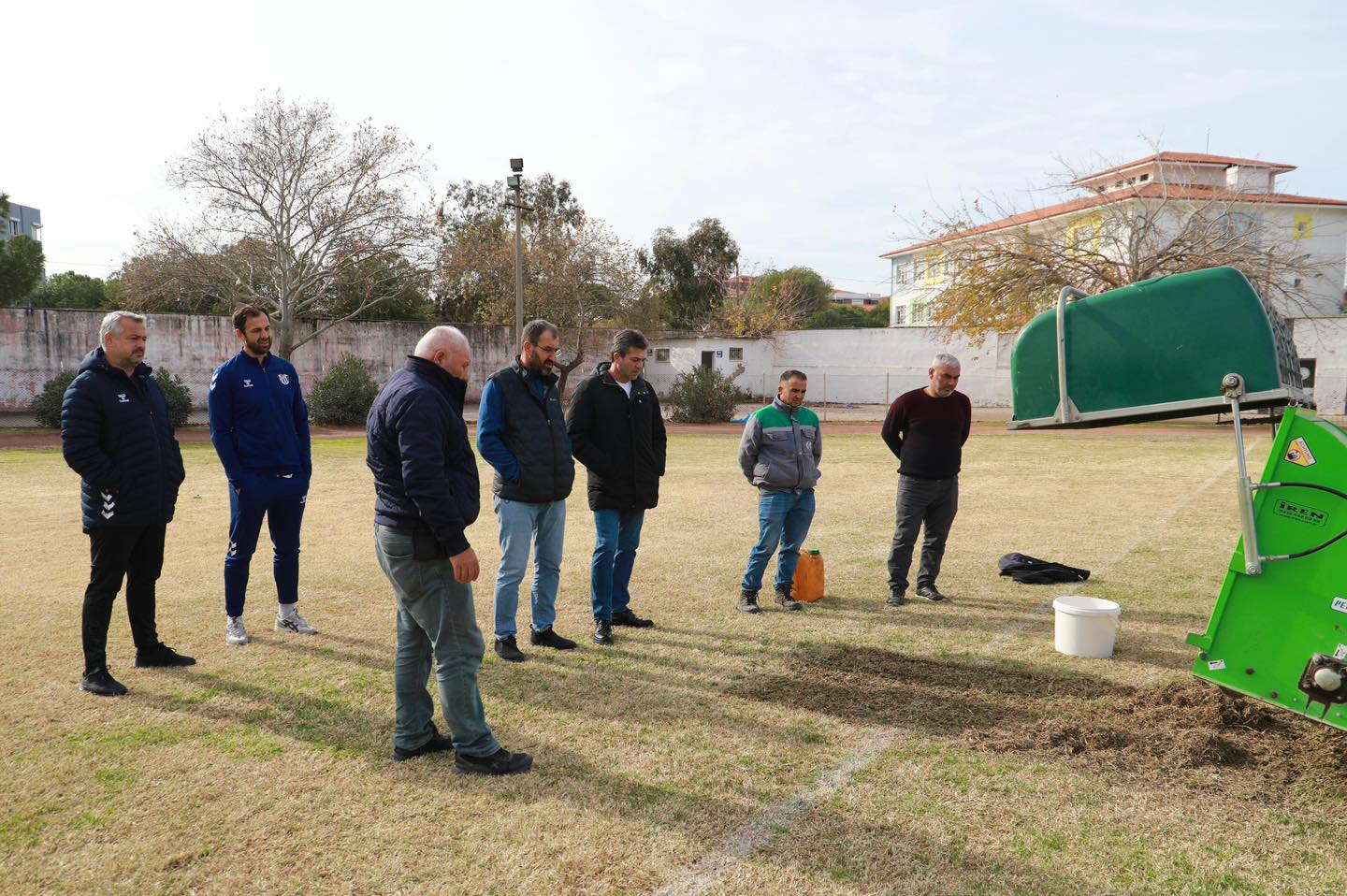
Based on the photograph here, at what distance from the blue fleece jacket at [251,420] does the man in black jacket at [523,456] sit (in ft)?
4.12

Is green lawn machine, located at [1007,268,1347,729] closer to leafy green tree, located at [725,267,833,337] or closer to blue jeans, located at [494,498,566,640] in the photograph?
blue jeans, located at [494,498,566,640]

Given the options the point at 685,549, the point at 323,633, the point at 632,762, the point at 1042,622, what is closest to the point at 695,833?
the point at 632,762

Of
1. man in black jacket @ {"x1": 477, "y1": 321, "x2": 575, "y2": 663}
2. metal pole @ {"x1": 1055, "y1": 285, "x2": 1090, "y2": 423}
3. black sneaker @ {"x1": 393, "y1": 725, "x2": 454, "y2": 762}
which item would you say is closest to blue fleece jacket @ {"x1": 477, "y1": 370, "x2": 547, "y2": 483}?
man in black jacket @ {"x1": 477, "y1": 321, "x2": 575, "y2": 663}

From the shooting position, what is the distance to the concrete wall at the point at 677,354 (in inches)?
1092

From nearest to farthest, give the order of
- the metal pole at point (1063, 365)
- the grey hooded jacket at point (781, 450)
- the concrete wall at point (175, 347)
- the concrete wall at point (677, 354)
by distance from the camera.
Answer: the metal pole at point (1063, 365), the grey hooded jacket at point (781, 450), the concrete wall at point (175, 347), the concrete wall at point (677, 354)

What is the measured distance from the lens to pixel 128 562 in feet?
16.0

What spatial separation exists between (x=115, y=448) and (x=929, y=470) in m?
5.37

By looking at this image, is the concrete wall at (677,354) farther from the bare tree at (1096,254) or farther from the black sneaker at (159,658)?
the black sneaker at (159,658)

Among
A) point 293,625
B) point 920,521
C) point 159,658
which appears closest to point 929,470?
point 920,521

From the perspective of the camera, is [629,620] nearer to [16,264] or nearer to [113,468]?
[113,468]

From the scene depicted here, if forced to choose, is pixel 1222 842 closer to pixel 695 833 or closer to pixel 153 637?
pixel 695 833

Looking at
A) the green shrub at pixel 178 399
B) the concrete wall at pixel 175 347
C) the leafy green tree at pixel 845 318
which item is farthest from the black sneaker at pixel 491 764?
the leafy green tree at pixel 845 318

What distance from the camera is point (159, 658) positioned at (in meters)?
5.09

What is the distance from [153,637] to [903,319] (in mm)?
57524
